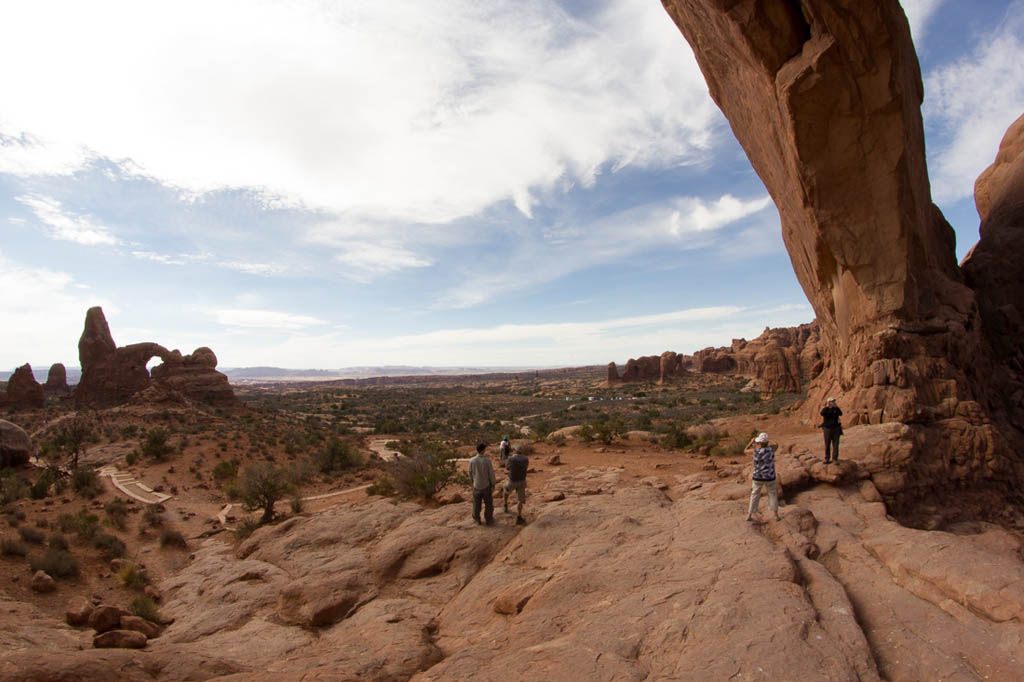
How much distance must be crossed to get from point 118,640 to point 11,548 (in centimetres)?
667

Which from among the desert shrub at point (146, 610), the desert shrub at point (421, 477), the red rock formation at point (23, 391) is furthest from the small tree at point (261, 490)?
the red rock formation at point (23, 391)

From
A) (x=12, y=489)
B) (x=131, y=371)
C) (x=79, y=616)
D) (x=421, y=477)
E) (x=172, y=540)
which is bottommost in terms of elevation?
(x=172, y=540)

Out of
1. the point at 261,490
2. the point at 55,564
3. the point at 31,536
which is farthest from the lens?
the point at 261,490

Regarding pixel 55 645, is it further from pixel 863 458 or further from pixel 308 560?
pixel 863 458

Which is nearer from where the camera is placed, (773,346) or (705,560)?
(705,560)

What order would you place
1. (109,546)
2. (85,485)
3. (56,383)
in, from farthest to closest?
1. (56,383)
2. (85,485)
3. (109,546)

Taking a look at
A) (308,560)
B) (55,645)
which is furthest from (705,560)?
(55,645)

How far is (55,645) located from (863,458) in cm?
1376

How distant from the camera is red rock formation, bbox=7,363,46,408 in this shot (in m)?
39.6

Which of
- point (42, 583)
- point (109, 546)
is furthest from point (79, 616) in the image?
point (109, 546)

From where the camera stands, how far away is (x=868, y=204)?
1154cm

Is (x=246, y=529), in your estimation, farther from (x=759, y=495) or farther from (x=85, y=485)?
(x=759, y=495)

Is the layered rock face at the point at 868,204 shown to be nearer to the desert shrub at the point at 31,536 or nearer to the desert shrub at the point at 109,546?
the desert shrub at the point at 109,546

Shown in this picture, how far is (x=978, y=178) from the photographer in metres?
18.3
